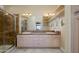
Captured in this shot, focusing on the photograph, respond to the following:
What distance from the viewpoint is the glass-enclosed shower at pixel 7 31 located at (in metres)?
4.18

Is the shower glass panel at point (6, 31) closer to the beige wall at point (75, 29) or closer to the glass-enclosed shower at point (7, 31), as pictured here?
the glass-enclosed shower at point (7, 31)

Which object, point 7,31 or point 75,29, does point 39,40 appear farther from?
point 75,29

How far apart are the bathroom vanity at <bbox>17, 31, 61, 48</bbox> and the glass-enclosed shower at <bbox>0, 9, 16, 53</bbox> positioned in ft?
0.97

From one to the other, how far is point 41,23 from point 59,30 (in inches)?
39.9

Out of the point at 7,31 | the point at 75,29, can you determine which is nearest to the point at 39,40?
the point at 7,31

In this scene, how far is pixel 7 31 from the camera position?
4551 millimetres

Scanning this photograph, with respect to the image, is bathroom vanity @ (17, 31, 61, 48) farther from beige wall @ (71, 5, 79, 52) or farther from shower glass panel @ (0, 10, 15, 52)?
beige wall @ (71, 5, 79, 52)

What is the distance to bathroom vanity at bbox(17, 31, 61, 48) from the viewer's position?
501 centimetres

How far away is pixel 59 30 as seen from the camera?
5.12 meters

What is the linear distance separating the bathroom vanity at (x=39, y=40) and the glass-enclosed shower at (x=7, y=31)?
0.97ft
